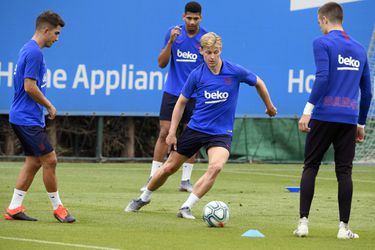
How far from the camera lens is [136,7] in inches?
776

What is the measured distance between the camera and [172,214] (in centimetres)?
1150

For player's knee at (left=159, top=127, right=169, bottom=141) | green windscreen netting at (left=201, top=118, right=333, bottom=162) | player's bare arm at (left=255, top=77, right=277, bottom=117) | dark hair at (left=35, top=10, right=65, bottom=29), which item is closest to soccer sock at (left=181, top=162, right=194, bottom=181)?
player's knee at (left=159, top=127, right=169, bottom=141)

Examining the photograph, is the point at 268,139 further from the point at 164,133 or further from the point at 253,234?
the point at 253,234

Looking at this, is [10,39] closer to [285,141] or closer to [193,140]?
[285,141]

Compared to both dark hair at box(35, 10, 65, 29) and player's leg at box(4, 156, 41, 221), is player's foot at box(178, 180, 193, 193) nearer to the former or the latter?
player's leg at box(4, 156, 41, 221)

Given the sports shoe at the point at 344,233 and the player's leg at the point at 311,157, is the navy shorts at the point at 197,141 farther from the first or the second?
the sports shoe at the point at 344,233

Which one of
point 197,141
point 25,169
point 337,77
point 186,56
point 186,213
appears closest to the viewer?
point 337,77

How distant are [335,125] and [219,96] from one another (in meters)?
1.86

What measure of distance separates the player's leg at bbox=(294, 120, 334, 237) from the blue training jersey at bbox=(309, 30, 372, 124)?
0.10m

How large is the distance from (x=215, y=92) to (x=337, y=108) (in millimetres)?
1911

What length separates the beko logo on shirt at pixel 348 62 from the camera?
9422 mm

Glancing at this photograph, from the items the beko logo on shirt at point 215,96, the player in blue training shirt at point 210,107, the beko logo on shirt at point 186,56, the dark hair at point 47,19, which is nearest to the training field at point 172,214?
the player in blue training shirt at point 210,107

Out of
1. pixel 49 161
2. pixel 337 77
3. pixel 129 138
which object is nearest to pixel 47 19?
pixel 49 161

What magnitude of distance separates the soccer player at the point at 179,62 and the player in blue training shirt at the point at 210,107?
9.54 feet
